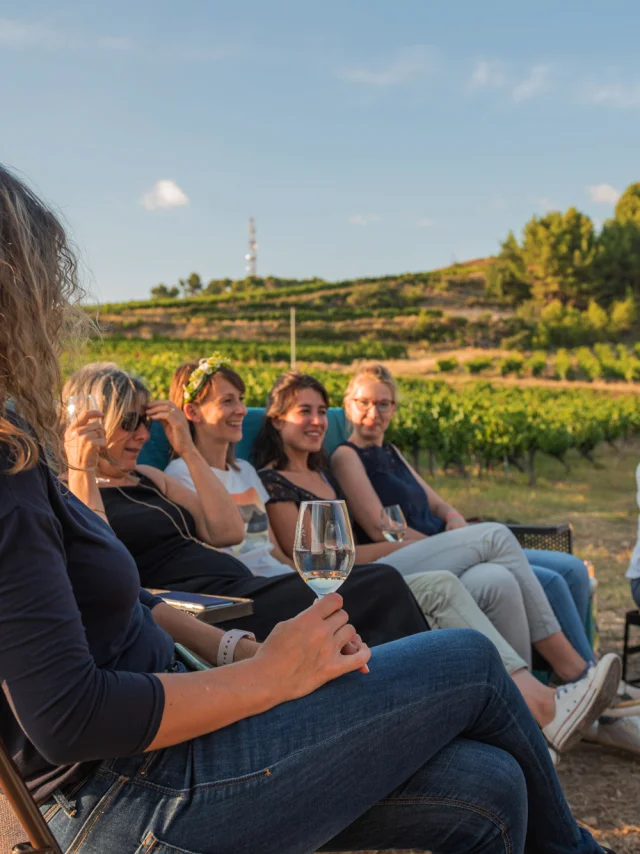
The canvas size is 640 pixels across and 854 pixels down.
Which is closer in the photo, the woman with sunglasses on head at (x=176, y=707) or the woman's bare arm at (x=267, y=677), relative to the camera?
the woman with sunglasses on head at (x=176, y=707)

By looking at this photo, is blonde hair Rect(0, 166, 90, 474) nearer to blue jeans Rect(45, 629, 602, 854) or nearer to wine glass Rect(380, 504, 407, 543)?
blue jeans Rect(45, 629, 602, 854)

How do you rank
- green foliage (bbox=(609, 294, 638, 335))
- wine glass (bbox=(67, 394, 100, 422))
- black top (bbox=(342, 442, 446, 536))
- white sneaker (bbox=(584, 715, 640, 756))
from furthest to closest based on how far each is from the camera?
green foliage (bbox=(609, 294, 638, 335))
black top (bbox=(342, 442, 446, 536))
white sneaker (bbox=(584, 715, 640, 756))
wine glass (bbox=(67, 394, 100, 422))

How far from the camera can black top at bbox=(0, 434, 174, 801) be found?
1.03 m

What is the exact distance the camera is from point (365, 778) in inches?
49.8

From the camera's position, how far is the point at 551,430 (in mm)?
13984

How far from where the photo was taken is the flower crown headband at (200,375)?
333 centimetres

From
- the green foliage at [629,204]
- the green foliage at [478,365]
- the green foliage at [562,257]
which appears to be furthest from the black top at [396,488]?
the green foliage at [629,204]

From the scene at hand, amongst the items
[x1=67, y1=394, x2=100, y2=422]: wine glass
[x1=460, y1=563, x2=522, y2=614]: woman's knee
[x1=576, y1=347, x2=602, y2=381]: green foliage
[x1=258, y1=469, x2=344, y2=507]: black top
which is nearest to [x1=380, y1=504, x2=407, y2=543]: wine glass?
[x1=460, y1=563, x2=522, y2=614]: woman's knee

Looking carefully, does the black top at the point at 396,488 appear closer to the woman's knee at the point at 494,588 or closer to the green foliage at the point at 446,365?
the woman's knee at the point at 494,588

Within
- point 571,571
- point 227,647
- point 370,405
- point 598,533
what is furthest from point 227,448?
point 598,533

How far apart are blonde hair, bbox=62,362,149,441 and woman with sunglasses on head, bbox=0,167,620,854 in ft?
4.71

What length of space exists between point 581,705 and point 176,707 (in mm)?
1874

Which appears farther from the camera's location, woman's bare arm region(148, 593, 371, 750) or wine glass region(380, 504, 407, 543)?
wine glass region(380, 504, 407, 543)

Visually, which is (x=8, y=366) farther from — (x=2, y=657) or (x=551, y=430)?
(x=551, y=430)
